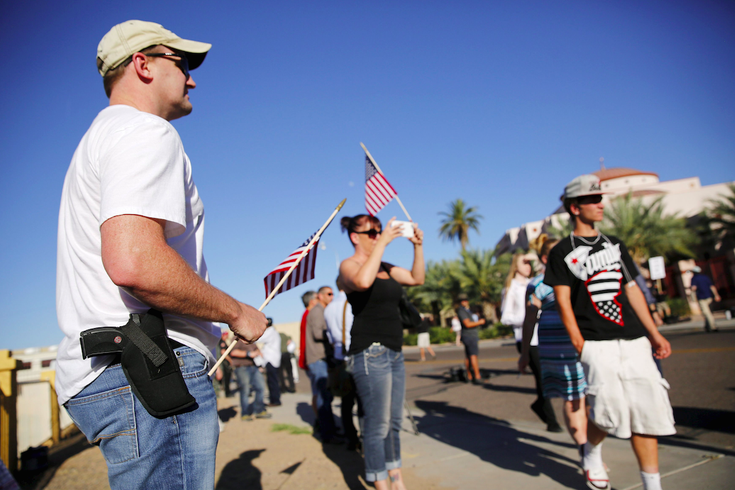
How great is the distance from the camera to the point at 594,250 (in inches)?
131

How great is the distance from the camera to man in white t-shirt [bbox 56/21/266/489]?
1331 mm

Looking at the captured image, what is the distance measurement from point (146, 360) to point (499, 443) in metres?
4.31

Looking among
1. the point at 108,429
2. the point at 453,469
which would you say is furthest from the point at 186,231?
the point at 453,469

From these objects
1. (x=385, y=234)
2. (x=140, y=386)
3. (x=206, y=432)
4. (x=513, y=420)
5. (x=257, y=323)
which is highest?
(x=385, y=234)

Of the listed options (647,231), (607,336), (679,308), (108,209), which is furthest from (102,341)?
(647,231)

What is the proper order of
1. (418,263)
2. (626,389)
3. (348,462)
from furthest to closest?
(348,462), (418,263), (626,389)

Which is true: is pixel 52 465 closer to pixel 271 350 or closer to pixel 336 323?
pixel 271 350

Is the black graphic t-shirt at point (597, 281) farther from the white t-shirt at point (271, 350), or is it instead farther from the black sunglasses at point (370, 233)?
the white t-shirt at point (271, 350)

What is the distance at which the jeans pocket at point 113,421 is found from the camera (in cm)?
136

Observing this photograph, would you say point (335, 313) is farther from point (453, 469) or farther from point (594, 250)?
point (594, 250)

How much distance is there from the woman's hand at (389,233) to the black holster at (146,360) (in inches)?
79.1

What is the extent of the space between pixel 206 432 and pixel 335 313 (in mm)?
4298

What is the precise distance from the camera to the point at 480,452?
179 inches

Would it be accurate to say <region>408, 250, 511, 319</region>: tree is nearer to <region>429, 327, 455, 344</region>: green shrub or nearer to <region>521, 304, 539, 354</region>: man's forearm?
<region>429, 327, 455, 344</region>: green shrub
